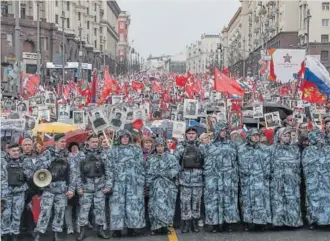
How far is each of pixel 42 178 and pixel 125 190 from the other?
45.9 inches

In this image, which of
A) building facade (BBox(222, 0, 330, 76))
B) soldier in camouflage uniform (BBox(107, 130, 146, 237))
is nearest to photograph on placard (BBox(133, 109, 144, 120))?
soldier in camouflage uniform (BBox(107, 130, 146, 237))

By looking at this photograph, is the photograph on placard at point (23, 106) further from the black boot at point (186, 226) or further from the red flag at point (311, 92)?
the black boot at point (186, 226)

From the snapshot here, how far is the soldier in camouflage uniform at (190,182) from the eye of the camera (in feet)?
27.8

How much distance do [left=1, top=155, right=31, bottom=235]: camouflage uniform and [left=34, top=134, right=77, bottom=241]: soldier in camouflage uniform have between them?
0.84 feet

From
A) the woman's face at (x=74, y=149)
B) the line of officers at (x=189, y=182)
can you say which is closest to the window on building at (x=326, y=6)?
the line of officers at (x=189, y=182)

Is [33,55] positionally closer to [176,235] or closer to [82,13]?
[82,13]

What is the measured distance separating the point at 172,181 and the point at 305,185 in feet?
6.59

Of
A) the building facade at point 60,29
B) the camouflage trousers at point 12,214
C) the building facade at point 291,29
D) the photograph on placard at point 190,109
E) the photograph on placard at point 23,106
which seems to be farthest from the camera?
the building facade at point 291,29

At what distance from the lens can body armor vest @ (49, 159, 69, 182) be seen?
317 inches

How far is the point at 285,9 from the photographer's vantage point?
75.0 meters

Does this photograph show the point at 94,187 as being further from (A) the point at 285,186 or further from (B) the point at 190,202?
(A) the point at 285,186

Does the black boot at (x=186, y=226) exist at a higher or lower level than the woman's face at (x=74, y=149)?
lower

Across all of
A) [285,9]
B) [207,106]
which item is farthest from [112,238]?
[285,9]

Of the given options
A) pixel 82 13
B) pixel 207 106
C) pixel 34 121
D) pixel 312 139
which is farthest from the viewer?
pixel 82 13
